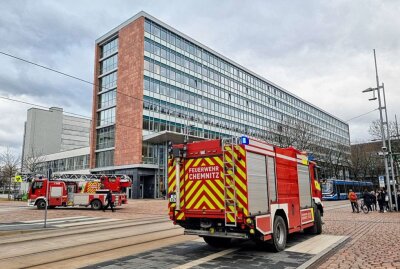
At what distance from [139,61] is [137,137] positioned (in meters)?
11.3

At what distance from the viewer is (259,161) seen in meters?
8.48

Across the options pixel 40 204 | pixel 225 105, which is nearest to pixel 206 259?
pixel 40 204

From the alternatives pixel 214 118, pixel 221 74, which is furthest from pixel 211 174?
pixel 221 74

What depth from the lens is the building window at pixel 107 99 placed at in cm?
5485

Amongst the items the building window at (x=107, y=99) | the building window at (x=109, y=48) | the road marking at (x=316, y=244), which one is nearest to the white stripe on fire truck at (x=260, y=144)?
the road marking at (x=316, y=244)

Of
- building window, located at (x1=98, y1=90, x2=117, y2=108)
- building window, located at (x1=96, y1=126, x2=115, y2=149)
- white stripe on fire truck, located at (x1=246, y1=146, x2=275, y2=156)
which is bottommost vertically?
white stripe on fire truck, located at (x1=246, y1=146, x2=275, y2=156)

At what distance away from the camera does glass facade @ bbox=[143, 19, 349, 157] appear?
51.5 metres

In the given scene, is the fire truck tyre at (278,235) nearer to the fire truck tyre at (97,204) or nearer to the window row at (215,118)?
the fire truck tyre at (97,204)

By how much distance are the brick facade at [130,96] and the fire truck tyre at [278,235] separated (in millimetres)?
41160

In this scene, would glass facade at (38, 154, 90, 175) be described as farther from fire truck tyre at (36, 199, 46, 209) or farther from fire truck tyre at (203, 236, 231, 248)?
fire truck tyre at (203, 236, 231, 248)

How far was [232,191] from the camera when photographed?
791cm

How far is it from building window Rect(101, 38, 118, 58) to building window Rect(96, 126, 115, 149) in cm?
1319

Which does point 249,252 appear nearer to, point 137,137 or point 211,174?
point 211,174

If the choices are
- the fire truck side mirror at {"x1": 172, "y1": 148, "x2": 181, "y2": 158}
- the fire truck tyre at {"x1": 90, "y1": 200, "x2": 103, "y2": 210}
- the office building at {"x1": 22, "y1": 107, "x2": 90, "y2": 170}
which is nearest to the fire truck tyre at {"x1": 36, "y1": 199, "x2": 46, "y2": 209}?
the fire truck tyre at {"x1": 90, "y1": 200, "x2": 103, "y2": 210}
